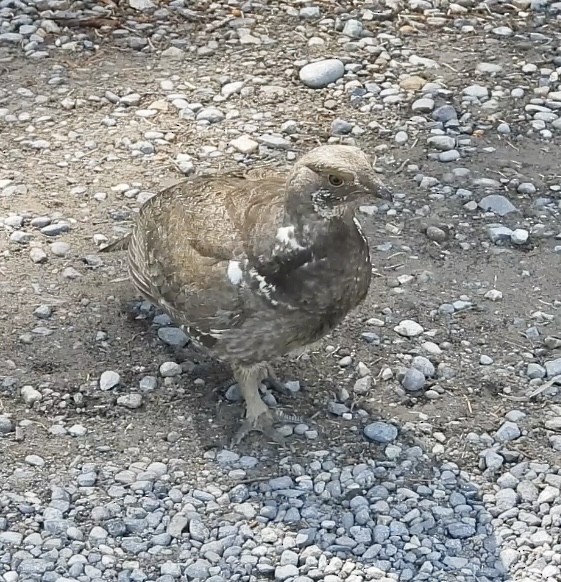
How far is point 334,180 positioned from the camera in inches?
199

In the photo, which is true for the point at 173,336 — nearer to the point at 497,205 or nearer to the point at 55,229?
the point at 55,229

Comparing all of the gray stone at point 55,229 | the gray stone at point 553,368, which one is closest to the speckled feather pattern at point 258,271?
the gray stone at point 553,368

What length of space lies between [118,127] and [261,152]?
3.00 feet

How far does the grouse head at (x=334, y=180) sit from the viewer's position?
5.00 meters

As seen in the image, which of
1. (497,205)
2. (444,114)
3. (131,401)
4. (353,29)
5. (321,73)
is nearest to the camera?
(131,401)

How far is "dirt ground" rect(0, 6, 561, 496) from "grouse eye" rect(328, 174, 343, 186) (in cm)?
118

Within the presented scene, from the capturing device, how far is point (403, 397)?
5809mm

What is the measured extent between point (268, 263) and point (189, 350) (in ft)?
3.29

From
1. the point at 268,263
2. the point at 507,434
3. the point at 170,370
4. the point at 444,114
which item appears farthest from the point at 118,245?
the point at 444,114

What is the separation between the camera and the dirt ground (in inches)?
222

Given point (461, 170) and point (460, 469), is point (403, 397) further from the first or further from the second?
point (461, 170)

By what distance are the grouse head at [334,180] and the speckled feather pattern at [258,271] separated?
0.17 feet

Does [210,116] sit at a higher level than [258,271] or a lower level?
lower

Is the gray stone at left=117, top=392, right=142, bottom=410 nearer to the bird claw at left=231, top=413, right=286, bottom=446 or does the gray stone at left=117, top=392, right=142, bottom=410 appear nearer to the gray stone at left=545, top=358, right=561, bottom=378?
the bird claw at left=231, top=413, right=286, bottom=446
